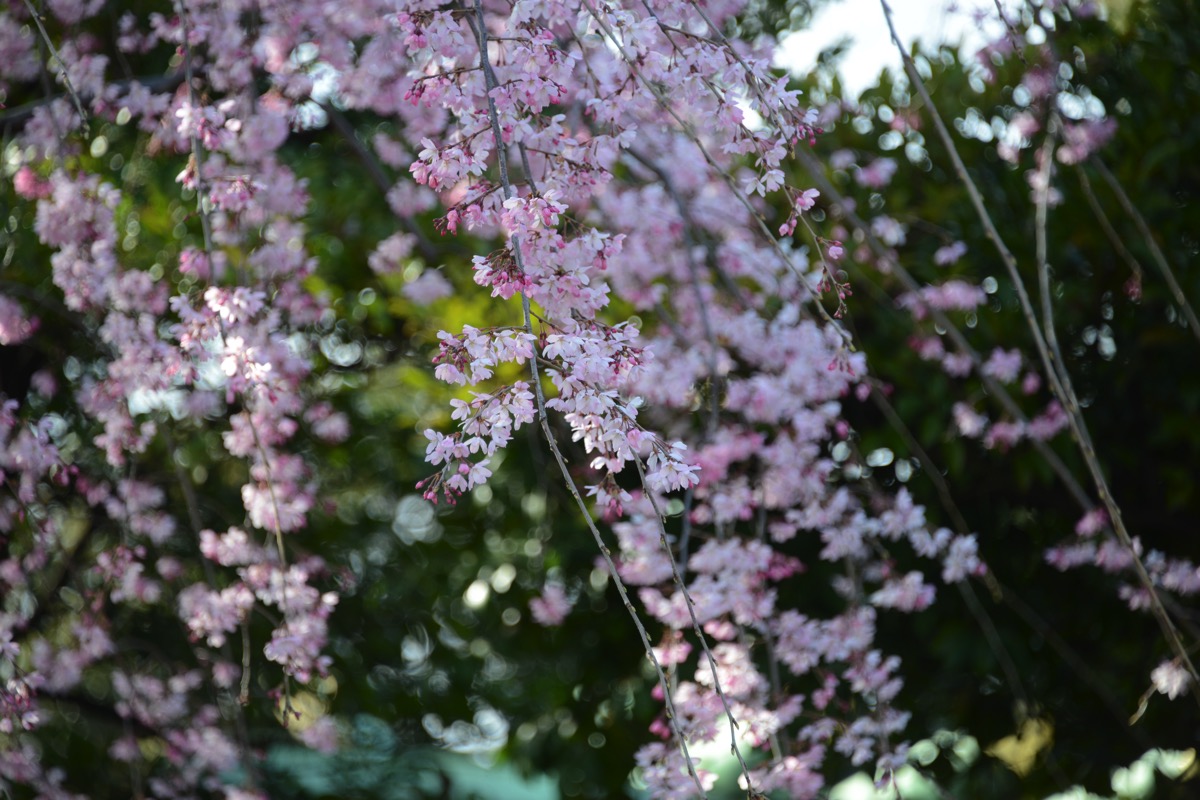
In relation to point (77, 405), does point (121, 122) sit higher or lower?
higher

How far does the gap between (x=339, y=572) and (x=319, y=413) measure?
55 cm

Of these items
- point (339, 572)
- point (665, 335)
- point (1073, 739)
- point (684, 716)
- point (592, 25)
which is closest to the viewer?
point (592, 25)

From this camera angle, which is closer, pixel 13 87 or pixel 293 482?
pixel 293 482

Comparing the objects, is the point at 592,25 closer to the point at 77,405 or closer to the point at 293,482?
the point at 293,482

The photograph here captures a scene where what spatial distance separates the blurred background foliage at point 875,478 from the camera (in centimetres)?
242

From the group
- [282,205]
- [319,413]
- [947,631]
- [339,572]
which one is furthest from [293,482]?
[947,631]

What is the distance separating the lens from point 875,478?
8.03 ft

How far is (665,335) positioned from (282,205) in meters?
0.81

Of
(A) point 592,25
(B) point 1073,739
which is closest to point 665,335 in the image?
(A) point 592,25

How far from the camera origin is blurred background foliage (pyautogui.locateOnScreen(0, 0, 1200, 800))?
2.42 meters

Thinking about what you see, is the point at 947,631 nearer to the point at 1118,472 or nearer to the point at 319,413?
the point at 1118,472

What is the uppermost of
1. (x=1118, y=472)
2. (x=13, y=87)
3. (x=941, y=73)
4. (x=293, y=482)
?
(x=13, y=87)

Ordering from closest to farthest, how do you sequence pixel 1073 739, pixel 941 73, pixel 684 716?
pixel 684 716 < pixel 1073 739 < pixel 941 73

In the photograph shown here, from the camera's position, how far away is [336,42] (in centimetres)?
217
